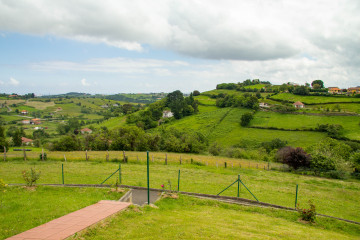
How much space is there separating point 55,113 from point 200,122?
132583 mm

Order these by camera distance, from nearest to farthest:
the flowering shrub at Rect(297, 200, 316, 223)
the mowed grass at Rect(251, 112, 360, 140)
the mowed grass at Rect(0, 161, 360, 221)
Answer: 1. the flowering shrub at Rect(297, 200, 316, 223)
2. the mowed grass at Rect(0, 161, 360, 221)
3. the mowed grass at Rect(251, 112, 360, 140)

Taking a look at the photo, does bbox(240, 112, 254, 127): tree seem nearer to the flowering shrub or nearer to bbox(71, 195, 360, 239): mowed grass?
bbox(71, 195, 360, 239): mowed grass

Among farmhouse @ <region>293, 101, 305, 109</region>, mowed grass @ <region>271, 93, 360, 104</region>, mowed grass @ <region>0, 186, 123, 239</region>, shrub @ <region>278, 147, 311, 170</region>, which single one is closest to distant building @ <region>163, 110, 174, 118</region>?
mowed grass @ <region>271, 93, 360, 104</region>

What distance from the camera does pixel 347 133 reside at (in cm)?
5975

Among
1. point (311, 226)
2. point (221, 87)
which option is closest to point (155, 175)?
point (311, 226)

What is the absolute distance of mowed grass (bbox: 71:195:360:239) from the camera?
27.5ft

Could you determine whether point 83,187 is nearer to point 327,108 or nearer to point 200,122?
point 200,122

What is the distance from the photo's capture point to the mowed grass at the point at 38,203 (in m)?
9.12

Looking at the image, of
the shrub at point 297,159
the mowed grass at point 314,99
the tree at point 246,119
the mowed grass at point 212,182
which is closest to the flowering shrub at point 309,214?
the mowed grass at point 212,182

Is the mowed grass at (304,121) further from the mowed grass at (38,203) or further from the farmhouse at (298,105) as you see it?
the mowed grass at (38,203)

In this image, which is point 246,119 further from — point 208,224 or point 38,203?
point 38,203

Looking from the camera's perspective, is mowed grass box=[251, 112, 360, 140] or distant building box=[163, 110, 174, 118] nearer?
mowed grass box=[251, 112, 360, 140]

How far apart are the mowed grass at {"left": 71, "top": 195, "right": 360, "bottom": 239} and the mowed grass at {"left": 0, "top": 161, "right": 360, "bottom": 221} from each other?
2594 millimetres

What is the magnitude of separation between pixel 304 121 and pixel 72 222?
75497 millimetres
